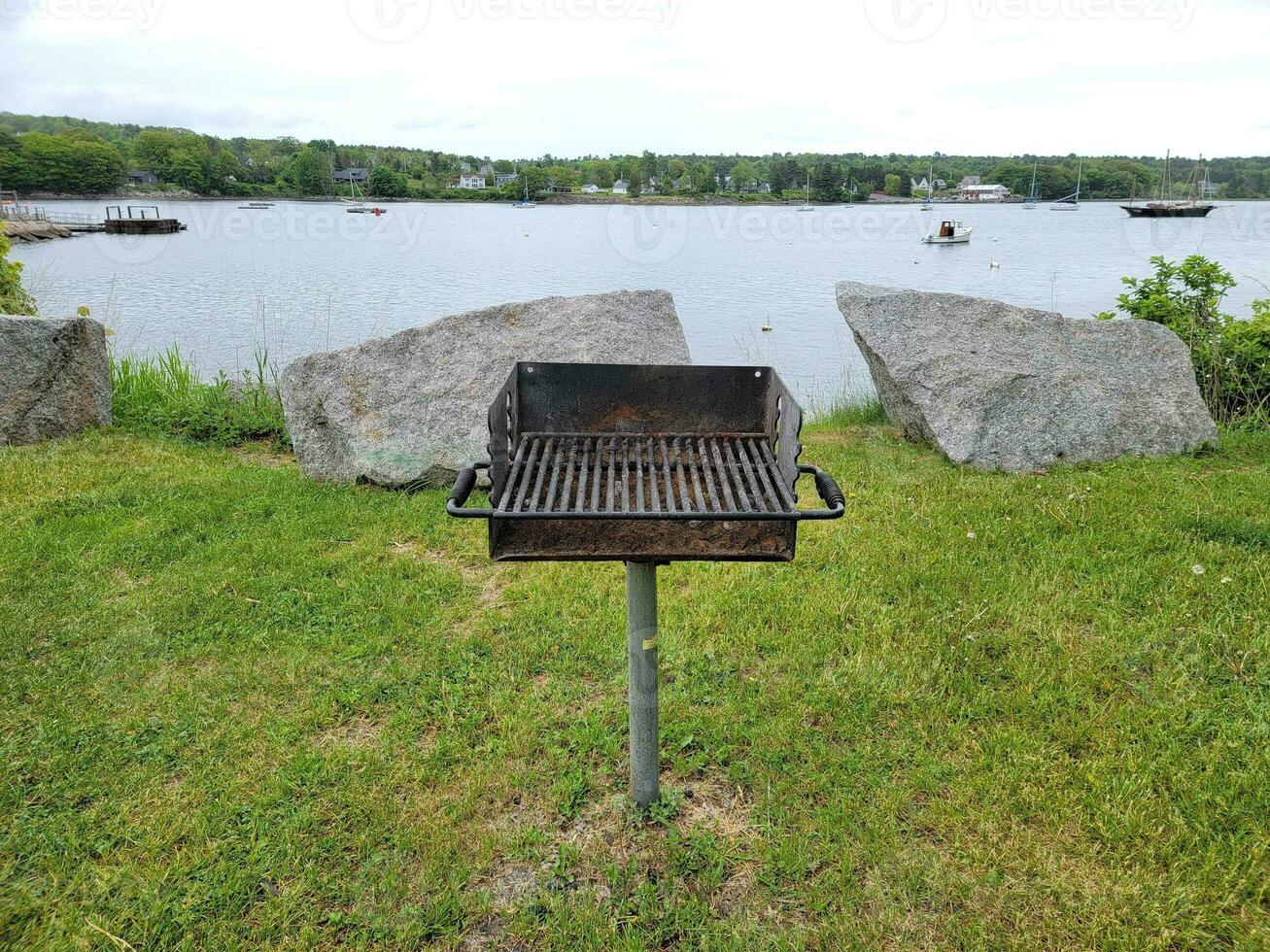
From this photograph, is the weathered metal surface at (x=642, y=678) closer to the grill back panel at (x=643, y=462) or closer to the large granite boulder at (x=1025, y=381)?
the grill back panel at (x=643, y=462)

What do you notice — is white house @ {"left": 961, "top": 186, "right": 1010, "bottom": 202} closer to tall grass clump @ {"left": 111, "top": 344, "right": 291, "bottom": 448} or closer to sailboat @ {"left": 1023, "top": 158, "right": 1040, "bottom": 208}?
sailboat @ {"left": 1023, "top": 158, "right": 1040, "bottom": 208}

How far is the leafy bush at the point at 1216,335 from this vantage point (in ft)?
21.1

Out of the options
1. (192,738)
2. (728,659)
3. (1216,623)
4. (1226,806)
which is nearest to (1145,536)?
(1216,623)

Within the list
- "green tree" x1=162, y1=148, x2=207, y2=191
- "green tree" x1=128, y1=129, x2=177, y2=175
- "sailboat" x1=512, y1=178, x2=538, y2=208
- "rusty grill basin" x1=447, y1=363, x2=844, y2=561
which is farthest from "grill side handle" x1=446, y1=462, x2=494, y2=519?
"green tree" x1=128, y1=129, x2=177, y2=175

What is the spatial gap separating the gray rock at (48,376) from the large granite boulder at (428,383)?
2126 mm

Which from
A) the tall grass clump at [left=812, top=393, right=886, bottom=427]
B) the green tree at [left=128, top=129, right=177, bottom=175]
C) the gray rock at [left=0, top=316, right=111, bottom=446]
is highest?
the green tree at [left=128, top=129, right=177, bottom=175]

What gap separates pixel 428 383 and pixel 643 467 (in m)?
3.40

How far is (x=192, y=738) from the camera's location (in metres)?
2.94

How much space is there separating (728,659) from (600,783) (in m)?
0.89

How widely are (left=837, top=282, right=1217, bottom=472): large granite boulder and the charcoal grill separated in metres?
3.62

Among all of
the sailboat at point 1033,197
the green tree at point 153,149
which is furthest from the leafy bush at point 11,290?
the sailboat at point 1033,197

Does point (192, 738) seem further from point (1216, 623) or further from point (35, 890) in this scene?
point (1216, 623)

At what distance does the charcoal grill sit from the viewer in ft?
6.62

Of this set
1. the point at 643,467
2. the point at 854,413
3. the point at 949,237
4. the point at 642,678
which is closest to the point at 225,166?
the point at 949,237
